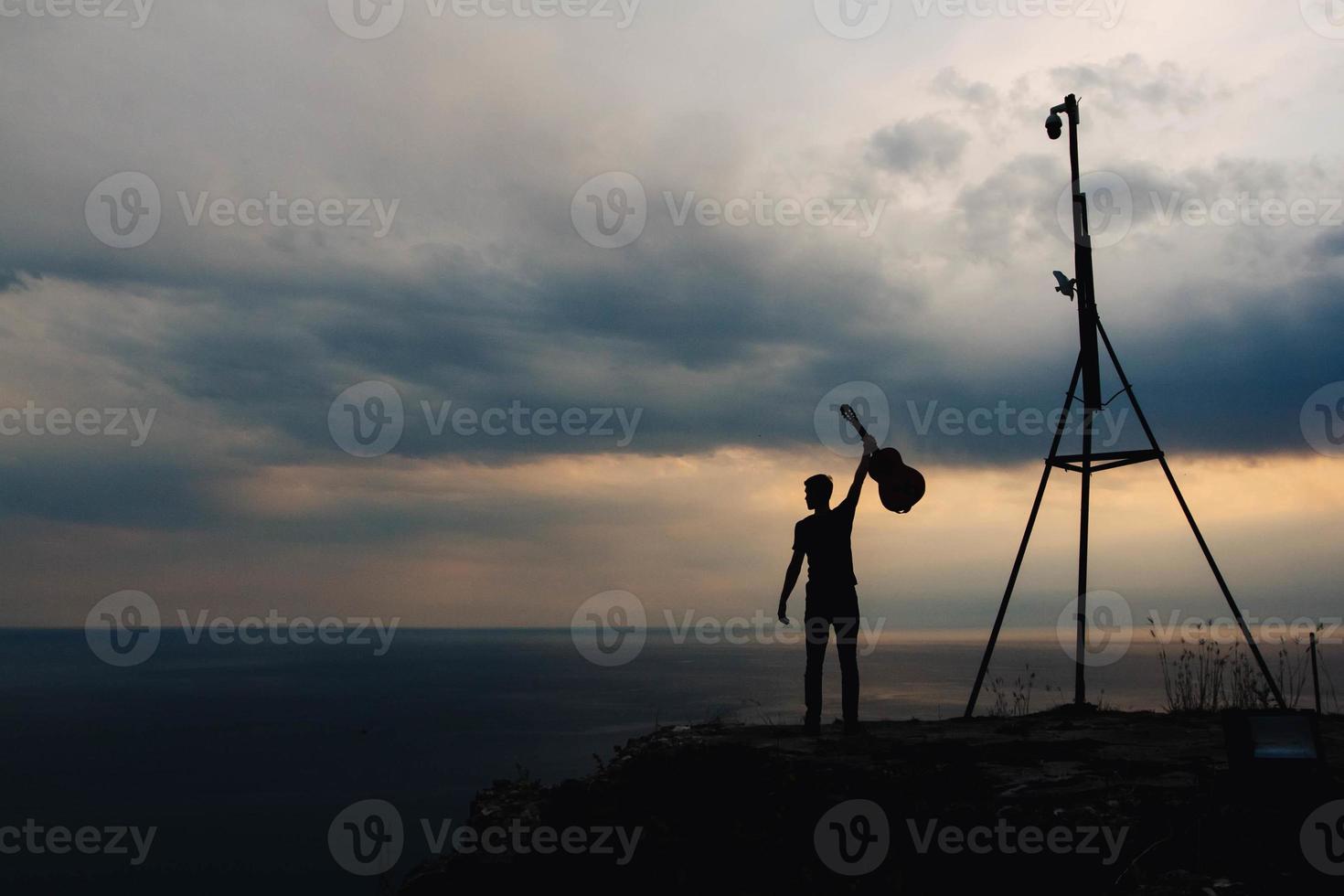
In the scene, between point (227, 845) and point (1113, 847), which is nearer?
point (1113, 847)

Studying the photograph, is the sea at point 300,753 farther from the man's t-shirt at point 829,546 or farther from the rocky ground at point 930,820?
the rocky ground at point 930,820

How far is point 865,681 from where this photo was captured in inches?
2581

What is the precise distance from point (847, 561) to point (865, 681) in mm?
58162

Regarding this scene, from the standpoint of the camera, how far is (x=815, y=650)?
34.2 ft

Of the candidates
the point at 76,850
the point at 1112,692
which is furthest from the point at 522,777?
the point at 1112,692

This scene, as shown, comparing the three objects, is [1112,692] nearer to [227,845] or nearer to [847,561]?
[227,845]

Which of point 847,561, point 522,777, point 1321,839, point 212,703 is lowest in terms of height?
point 212,703

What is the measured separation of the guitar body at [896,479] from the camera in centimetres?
1091
